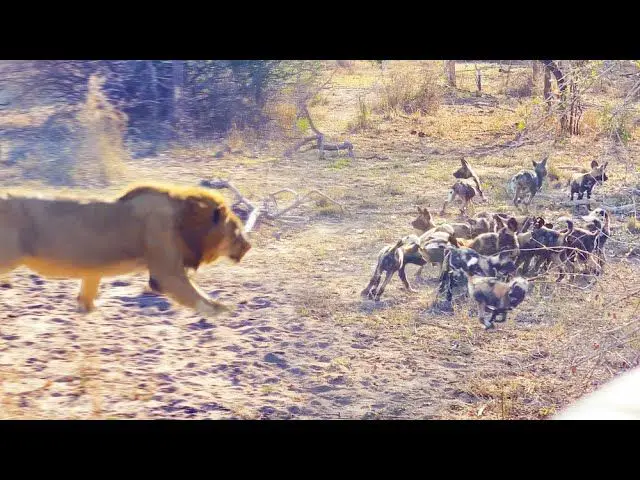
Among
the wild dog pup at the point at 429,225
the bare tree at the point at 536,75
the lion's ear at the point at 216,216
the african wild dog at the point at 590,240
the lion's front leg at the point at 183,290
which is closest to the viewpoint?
the lion's front leg at the point at 183,290

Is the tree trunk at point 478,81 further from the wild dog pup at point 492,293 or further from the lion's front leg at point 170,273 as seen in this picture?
the lion's front leg at point 170,273

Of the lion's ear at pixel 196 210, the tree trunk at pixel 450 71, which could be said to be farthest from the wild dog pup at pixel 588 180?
the lion's ear at pixel 196 210

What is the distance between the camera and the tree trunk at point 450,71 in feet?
24.9

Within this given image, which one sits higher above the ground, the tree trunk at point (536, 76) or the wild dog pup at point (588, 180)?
the tree trunk at point (536, 76)

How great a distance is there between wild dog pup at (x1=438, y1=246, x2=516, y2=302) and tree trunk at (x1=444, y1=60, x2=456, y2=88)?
1.67 meters

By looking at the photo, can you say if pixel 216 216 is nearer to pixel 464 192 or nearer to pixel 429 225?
pixel 429 225

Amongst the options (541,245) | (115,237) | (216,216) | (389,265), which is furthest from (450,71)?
(115,237)

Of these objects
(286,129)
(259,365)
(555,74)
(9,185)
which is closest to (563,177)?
(555,74)

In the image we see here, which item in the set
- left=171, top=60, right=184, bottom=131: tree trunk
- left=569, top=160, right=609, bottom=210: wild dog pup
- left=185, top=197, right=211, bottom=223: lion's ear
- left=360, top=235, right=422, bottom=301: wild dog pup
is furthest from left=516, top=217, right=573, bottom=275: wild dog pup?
left=171, top=60, right=184, bottom=131: tree trunk

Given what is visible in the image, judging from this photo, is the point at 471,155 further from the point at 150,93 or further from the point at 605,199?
the point at 150,93

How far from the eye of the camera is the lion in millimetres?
5926

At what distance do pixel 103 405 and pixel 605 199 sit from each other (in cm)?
440

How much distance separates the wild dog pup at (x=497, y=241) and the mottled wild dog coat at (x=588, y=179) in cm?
102

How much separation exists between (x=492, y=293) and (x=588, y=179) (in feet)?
5.79
